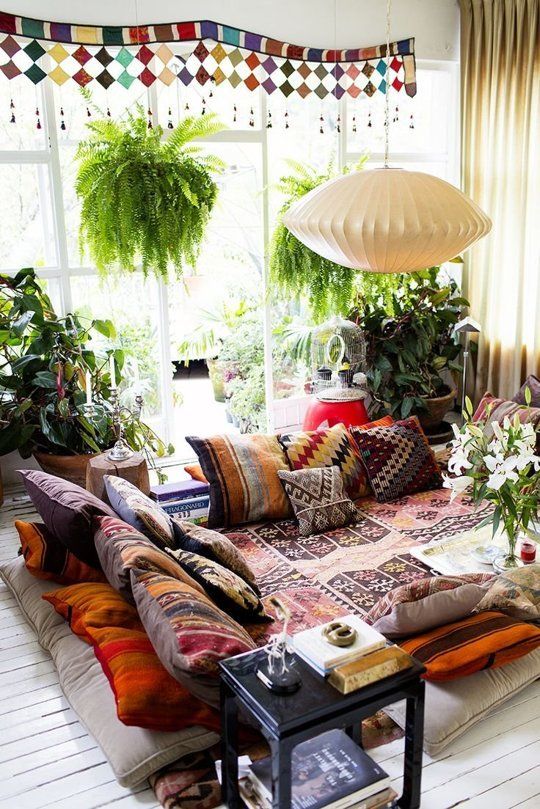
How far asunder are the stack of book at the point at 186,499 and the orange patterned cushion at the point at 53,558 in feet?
2.43

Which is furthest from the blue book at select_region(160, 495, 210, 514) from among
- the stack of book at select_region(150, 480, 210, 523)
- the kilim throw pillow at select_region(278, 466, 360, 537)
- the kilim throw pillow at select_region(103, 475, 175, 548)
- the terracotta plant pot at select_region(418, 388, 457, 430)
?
the terracotta plant pot at select_region(418, 388, 457, 430)

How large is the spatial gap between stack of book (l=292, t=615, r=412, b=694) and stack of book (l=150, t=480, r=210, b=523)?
73.9 inches

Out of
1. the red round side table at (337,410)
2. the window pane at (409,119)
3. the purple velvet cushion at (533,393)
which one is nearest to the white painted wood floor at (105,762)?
the purple velvet cushion at (533,393)

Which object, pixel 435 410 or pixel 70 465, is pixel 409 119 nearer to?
pixel 435 410

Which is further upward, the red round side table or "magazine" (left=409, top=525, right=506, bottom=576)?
the red round side table

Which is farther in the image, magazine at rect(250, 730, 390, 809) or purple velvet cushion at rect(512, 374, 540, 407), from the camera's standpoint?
purple velvet cushion at rect(512, 374, 540, 407)

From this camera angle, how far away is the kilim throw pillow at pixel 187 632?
2.14m

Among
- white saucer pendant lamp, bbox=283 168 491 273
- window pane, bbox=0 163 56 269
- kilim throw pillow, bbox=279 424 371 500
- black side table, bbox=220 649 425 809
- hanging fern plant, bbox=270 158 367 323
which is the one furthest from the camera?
hanging fern plant, bbox=270 158 367 323

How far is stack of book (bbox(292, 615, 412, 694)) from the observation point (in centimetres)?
199

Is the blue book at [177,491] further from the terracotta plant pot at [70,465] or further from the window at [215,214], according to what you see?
the window at [215,214]

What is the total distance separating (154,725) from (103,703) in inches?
11.5

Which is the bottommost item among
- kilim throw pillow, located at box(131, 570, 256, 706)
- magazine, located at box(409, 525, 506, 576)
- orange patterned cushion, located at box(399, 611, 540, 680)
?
magazine, located at box(409, 525, 506, 576)

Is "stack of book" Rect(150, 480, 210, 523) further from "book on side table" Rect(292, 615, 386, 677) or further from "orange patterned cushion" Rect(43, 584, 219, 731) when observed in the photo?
"book on side table" Rect(292, 615, 386, 677)

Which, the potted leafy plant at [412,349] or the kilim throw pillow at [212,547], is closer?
the kilim throw pillow at [212,547]
